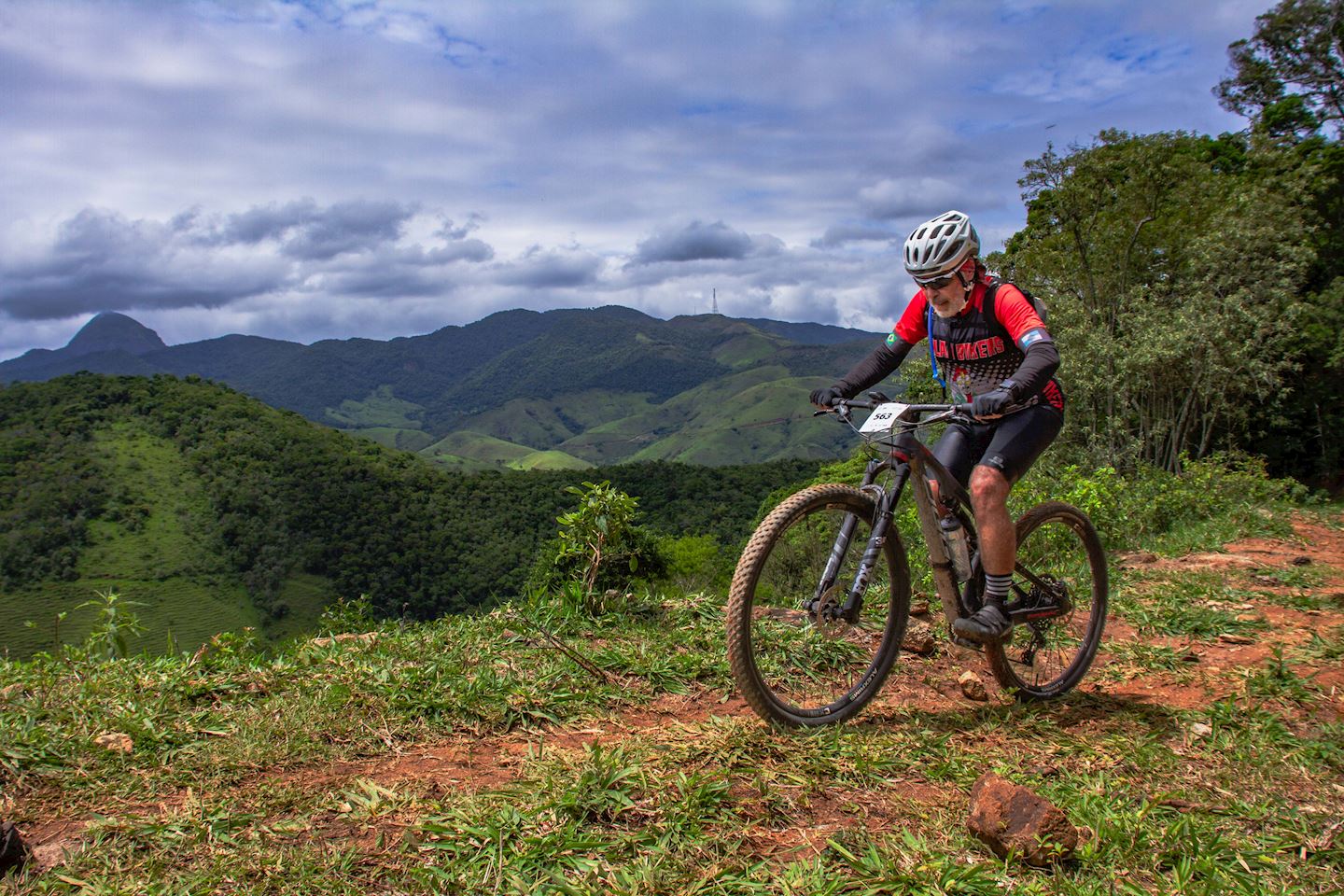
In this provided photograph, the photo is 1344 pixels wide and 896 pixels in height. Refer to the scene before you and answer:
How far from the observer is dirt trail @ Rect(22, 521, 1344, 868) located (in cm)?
292

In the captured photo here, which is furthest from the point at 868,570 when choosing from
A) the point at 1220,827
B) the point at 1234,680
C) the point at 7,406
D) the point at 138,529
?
the point at 7,406

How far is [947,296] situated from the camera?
13.7 ft

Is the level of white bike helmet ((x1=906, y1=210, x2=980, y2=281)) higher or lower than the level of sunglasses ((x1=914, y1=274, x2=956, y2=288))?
higher

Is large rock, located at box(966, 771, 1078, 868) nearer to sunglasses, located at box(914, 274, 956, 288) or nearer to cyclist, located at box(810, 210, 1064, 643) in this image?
cyclist, located at box(810, 210, 1064, 643)

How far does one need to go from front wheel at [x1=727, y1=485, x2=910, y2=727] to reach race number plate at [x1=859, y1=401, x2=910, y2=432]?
0.29 meters

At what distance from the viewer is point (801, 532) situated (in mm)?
4332

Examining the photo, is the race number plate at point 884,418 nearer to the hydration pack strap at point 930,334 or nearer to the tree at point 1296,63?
the hydration pack strap at point 930,334

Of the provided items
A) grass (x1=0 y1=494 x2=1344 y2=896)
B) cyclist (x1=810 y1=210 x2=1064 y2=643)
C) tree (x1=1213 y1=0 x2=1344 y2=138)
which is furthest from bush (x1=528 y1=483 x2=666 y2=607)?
tree (x1=1213 y1=0 x2=1344 y2=138)

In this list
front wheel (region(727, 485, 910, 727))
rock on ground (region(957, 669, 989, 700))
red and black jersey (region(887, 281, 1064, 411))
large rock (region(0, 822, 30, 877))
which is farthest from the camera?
rock on ground (region(957, 669, 989, 700))

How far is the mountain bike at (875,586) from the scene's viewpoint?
372cm

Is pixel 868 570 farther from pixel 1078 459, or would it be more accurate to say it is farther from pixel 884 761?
pixel 1078 459

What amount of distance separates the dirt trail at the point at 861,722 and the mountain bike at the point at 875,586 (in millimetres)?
230

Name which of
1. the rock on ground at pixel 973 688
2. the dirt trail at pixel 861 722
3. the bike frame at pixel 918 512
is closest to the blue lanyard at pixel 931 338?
the bike frame at pixel 918 512

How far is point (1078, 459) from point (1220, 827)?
22485 millimetres
